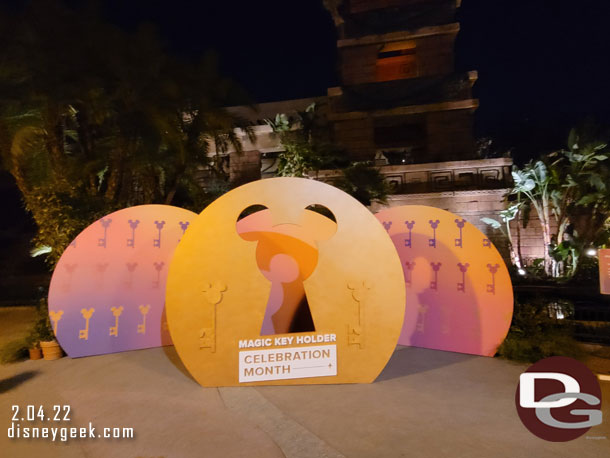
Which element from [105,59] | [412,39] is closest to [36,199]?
[105,59]

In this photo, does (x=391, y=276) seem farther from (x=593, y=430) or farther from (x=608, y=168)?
(x=608, y=168)

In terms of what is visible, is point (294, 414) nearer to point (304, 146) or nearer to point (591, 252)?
point (591, 252)

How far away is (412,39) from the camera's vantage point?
2206 centimetres

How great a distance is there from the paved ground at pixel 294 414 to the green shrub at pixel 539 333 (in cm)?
39

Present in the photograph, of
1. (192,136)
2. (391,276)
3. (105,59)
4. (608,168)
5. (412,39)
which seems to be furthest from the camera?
(412,39)

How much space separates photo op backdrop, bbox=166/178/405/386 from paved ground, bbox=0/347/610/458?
0.33 metres

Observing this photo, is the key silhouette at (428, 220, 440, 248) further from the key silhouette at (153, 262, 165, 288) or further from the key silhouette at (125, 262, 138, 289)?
the key silhouette at (125, 262, 138, 289)

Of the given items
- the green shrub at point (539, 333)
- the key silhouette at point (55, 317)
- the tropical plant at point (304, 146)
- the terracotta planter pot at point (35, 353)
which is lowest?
the terracotta planter pot at point (35, 353)

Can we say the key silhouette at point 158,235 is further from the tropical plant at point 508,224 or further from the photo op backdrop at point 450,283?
the tropical plant at point 508,224

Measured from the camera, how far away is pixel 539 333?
718 centimetres

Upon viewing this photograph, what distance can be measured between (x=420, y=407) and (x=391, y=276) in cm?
180

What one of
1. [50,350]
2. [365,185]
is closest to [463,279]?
[50,350]
